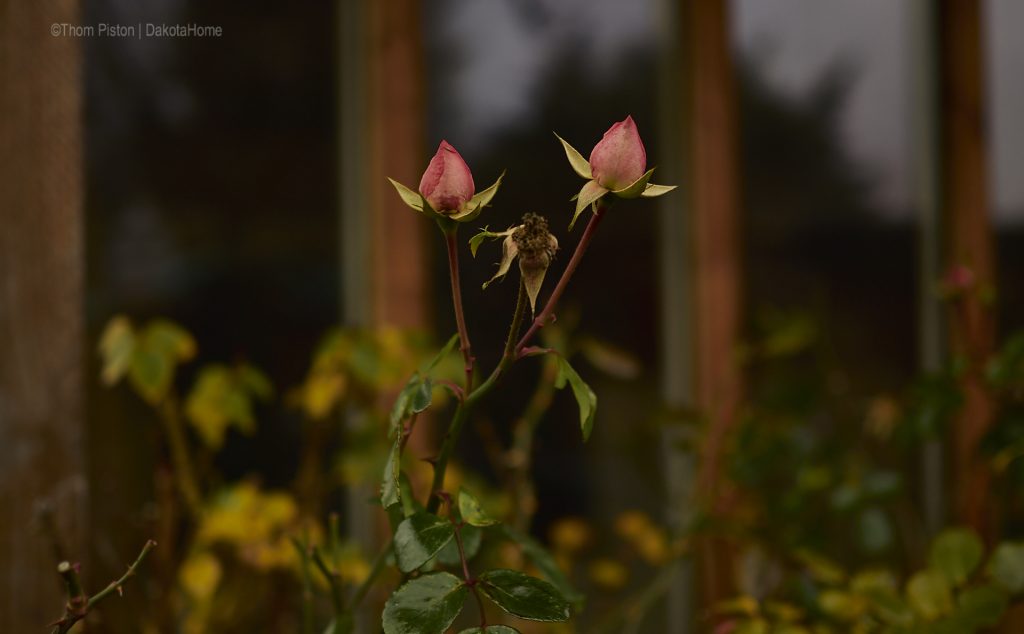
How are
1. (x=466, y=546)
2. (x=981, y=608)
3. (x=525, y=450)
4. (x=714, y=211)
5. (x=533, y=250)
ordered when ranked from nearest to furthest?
1. (x=533, y=250)
2. (x=466, y=546)
3. (x=981, y=608)
4. (x=525, y=450)
5. (x=714, y=211)

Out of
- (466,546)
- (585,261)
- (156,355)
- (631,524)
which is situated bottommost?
(631,524)

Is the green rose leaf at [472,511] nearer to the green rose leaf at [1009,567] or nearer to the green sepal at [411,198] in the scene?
the green sepal at [411,198]

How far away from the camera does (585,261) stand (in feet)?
5.39

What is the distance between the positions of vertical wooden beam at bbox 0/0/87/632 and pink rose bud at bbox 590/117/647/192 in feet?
2.77

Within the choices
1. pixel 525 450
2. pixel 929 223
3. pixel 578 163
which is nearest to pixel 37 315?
pixel 525 450

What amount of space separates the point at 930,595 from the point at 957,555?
0.19ft

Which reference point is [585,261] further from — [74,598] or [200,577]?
[74,598]

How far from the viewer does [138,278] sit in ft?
4.21

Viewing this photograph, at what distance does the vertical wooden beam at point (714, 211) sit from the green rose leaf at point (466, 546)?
1130mm

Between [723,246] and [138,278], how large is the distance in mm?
1074

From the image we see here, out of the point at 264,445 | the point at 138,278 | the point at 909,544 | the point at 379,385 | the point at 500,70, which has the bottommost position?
the point at 909,544

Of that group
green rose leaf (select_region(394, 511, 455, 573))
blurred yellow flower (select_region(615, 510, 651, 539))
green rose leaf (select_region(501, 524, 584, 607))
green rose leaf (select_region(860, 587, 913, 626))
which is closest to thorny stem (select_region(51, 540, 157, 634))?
green rose leaf (select_region(394, 511, 455, 573))

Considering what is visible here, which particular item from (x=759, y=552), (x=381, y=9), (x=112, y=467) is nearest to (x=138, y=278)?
(x=112, y=467)

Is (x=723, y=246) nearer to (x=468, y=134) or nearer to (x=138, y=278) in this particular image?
(x=468, y=134)
